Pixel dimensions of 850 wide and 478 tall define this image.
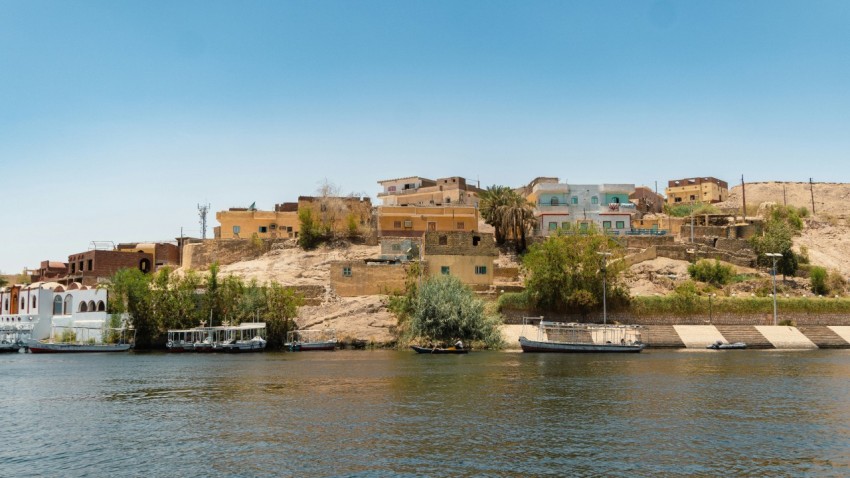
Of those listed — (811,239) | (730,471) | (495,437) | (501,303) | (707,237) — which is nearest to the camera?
(730,471)

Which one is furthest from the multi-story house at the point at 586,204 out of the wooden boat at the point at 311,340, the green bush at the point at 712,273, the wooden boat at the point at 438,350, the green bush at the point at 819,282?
the wooden boat at the point at 311,340

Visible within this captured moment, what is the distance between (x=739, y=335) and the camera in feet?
194

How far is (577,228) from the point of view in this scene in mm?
67312

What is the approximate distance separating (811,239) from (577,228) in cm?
3452

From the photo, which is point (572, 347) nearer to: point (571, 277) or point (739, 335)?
point (571, 277)

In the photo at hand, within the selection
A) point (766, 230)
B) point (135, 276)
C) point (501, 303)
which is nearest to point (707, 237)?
point (766, 230)

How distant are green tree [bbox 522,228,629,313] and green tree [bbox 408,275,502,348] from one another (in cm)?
569

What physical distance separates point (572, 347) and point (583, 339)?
294 centimetres

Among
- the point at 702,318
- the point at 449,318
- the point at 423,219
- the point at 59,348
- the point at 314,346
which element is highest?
the point at 423,219

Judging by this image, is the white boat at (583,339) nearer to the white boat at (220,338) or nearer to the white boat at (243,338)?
the white boat at (243,338)

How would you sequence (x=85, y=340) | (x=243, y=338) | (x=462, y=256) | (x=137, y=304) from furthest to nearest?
(x=85, y=340), (x=137, y=304), (x=462, y=256), (x=243, y=338)

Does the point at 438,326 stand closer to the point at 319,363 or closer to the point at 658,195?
the point at 319,363

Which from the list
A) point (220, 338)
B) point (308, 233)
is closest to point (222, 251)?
point (308, 233)

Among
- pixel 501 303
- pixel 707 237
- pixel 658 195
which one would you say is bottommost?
pixel 501 303
